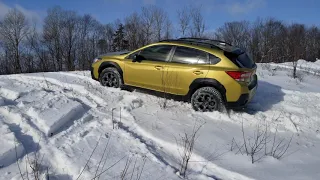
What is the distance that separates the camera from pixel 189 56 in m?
7.18

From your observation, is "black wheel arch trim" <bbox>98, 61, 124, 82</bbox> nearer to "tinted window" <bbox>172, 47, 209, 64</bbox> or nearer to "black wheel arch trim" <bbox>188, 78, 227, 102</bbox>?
"tinted window" <bbox>172, 47, 209, 64</bbox>

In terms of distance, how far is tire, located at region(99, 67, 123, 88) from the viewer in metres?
8.20

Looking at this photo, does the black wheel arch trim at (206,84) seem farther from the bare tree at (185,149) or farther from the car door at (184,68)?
the bare tree at (185,149)

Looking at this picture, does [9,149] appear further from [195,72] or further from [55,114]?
[195,72]

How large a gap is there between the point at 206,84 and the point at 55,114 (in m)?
3.41

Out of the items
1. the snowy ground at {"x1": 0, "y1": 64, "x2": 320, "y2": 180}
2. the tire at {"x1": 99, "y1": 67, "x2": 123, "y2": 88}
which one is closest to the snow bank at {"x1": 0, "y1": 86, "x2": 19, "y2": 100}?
the snowy ground at {"x1": 0, "y1": 64, "x2": 320, "y2": 180}

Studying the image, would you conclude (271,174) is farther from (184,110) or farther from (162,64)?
(162,64)

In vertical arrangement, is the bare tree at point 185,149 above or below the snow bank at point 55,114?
below

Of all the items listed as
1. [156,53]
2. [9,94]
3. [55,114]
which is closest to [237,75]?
[156,53]

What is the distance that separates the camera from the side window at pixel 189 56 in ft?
23.0

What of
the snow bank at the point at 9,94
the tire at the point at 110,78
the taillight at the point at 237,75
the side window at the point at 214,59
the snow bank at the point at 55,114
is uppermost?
the side window at the point at 214,59

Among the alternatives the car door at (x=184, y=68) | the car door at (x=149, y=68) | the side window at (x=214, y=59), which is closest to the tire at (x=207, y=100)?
the car door at (x=184, y=68)

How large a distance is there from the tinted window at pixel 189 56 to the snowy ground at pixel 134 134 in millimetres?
1093

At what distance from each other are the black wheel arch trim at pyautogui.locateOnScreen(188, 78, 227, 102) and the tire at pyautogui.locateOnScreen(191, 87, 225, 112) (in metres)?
0.08
